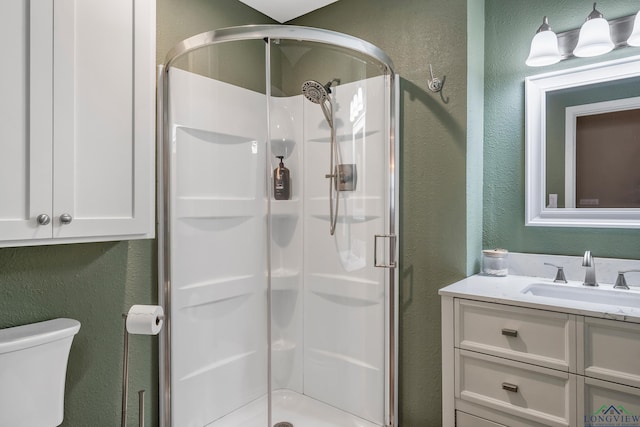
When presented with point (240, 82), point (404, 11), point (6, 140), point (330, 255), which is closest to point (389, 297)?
point (330, 255)

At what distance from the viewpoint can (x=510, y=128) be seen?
2.10 metres

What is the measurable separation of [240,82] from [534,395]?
178cm

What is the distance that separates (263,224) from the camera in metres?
1.69

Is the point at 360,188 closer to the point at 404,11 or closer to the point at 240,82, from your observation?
the point at 240,82

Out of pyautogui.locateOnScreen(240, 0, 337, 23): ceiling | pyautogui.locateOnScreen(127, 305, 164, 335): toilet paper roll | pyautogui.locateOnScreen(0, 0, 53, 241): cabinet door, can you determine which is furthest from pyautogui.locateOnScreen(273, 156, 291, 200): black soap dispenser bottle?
pyautogui.locateOnScreen(240, 0, 337, 23): ceiling

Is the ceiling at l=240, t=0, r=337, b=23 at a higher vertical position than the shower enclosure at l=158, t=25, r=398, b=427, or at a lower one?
higher

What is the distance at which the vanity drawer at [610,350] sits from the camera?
134 centimetres

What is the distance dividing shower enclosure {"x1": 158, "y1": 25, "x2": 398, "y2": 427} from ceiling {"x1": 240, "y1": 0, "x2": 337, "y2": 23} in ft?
2.53

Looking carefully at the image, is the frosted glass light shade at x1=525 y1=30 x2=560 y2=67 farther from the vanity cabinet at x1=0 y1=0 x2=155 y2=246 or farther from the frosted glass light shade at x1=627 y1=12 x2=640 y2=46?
the vanity cabinet at x1=0 y1=0 x2=155 y2=246

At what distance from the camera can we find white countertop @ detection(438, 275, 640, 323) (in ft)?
4.53

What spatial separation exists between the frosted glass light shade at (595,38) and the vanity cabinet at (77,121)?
192 cm

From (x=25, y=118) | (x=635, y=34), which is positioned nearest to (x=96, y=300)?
(x=25, y=118)

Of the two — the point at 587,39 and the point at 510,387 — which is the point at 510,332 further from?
the point at 587,39

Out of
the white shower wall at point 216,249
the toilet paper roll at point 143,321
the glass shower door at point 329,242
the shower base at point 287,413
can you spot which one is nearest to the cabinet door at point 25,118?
the toilet paper roll at point 143,321
